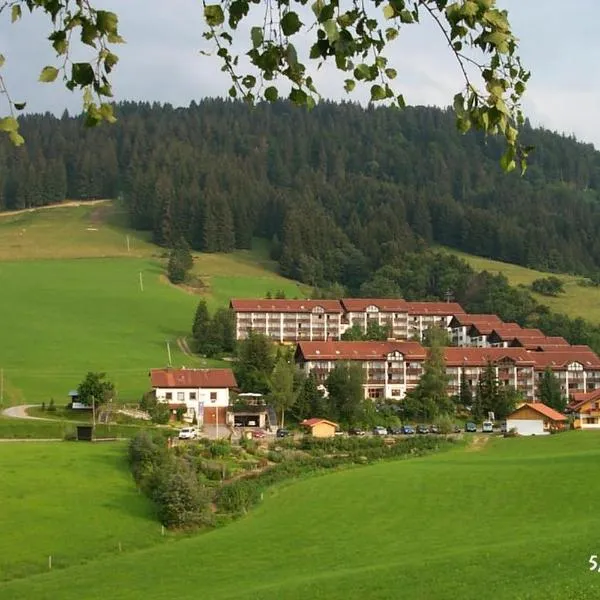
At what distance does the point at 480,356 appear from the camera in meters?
94.8

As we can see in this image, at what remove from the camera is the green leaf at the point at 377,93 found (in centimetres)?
532

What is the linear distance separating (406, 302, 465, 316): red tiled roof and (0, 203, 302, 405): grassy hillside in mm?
22949

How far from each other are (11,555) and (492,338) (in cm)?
8951

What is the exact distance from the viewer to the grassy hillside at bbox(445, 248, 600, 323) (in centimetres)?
12912

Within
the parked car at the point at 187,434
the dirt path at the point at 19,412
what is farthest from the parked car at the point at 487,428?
the dirt path at the point at 19,412

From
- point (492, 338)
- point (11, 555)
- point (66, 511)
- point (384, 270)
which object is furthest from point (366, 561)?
point (384, 270)

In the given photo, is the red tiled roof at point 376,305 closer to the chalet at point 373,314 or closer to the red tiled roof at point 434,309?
the chalet at point 373,314

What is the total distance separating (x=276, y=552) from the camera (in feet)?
104

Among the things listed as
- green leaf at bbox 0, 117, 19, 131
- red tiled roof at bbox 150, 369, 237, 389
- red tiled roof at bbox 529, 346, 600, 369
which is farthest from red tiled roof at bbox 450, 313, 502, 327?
green leaf at bbox 0, 117, 19, 131

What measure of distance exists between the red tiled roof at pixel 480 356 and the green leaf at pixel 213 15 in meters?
88.4

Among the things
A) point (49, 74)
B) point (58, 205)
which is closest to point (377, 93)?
point (49, 74)

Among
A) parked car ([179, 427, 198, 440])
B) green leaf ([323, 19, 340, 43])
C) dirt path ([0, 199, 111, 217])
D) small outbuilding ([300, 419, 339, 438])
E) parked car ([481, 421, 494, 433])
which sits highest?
dirt path ([0, 199, 111, 217])

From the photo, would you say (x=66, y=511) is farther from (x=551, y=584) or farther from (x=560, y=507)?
(x=551, y=584)

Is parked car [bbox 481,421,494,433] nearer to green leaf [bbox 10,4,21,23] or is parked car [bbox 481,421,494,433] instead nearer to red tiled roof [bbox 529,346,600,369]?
red tiled roof [bbox 529,346,600,369]
